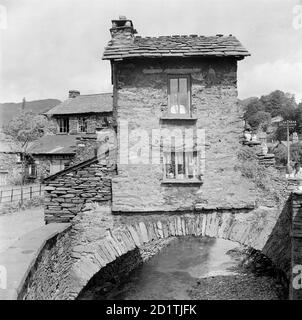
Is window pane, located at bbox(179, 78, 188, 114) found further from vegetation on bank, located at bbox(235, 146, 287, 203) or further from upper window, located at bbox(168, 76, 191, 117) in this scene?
vegetation on bank, located at bbox(235, 146, 287, 203)

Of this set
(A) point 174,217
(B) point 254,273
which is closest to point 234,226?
(A) point 174,217

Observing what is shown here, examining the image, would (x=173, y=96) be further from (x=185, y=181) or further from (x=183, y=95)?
(x=185, y=181)

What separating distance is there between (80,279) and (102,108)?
24.0 meters

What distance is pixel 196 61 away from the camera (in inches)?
399

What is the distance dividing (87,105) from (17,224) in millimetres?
18158

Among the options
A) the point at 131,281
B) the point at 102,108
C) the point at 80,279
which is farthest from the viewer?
the point at 102,108

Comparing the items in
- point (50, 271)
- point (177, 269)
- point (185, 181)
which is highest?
point (185, 181)

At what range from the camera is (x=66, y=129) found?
1324 inches

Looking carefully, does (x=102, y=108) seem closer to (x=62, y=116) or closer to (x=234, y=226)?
(x=62, y=116)

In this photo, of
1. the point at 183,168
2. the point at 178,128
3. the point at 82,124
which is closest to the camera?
the point at 178,128

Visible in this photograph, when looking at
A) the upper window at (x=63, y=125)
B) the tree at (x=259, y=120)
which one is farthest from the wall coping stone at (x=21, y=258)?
the tree at (x=259, y=120)

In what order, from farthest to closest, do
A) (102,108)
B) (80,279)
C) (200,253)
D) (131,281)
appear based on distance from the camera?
(102,108)
(200,253)
(131,281)
(80,279)

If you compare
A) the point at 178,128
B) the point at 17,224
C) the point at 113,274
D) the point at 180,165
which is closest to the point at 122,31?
the point at 178,128

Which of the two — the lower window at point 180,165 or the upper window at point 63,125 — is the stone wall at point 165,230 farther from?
the upper window at point 63,125
